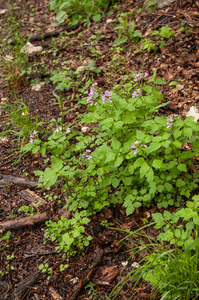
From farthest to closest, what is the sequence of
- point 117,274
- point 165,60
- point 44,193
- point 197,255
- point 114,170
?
1. point 165,60
2. point 44,193
3. point 114,170
4. point 117,274
5. point 197,255

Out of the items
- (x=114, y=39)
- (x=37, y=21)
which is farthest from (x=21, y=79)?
(x=37, y=21)

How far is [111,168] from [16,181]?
4.26 feet

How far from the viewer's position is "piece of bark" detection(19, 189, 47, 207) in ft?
8.82

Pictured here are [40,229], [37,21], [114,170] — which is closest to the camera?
[114,170]

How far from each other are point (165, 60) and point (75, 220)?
2.62m

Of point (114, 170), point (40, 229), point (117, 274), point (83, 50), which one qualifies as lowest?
point (117, 274)

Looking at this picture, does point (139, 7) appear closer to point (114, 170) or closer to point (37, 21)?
point (37, 21)

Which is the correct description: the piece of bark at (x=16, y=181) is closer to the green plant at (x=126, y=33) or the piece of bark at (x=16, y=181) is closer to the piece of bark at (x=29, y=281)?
the piece of bark at (x=29, y=281)

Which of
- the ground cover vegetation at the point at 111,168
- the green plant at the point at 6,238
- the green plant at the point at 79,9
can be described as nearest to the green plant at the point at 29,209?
the ground cover vegetation at the point at 111,168

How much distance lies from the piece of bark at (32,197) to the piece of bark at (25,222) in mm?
188

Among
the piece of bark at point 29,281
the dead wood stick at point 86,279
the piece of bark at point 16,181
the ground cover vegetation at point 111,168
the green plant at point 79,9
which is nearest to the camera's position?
the ground cover vegetation at point 111,168

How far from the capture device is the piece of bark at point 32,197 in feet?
8.82

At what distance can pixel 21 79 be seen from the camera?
4.12 metres

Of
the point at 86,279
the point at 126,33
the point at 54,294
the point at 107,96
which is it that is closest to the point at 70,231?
the point at 86,279
